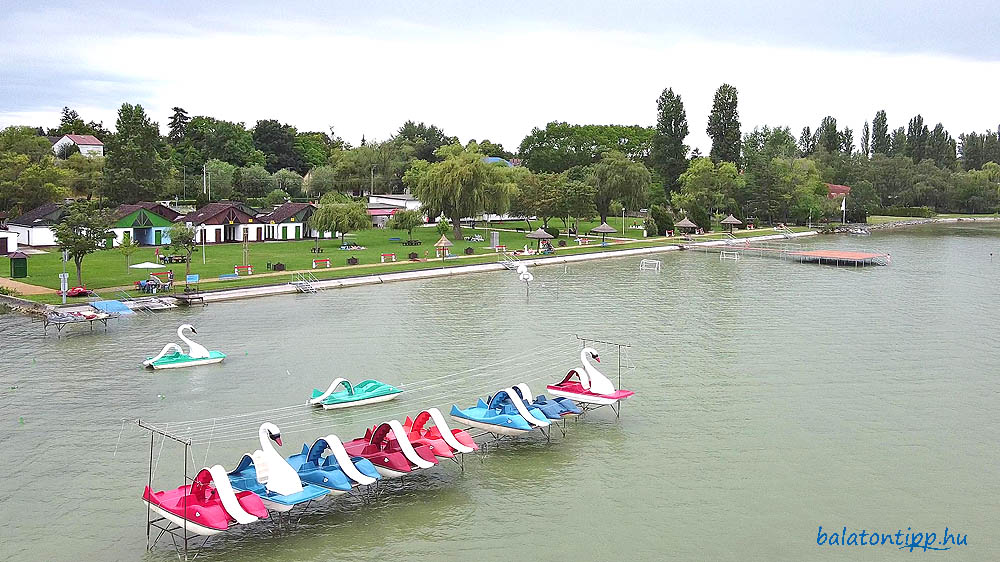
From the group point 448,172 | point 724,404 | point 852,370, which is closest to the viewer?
point 724,404

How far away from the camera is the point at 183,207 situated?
91.4 meters

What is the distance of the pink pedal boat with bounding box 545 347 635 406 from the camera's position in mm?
24750

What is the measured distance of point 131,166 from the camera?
88250 millimetres

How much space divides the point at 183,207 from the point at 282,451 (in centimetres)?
7609

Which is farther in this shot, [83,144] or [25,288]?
[83,144]

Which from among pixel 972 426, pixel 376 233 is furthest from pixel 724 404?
pixel 376 233

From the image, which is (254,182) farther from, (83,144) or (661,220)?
(661,220)

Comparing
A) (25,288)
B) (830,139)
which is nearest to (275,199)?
(25,288)

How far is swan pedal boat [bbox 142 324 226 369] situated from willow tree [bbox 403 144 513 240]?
46.3 meters

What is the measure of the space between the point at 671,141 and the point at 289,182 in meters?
53.6

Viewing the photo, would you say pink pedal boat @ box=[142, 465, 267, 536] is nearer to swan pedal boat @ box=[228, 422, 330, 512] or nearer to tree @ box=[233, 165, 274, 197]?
swan pedal boat @ box=[228, 422, 330, 512]

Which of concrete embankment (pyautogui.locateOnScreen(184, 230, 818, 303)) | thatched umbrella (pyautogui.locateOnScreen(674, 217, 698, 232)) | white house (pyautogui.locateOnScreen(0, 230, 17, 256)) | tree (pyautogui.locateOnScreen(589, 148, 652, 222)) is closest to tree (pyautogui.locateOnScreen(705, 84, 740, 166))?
thatched umbrella (pyautogui.locateOnScreen(674, 217, 698, 232))

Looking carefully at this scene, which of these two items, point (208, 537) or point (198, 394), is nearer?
point (208, 537)

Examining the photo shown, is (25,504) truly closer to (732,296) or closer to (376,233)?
(732,296)
